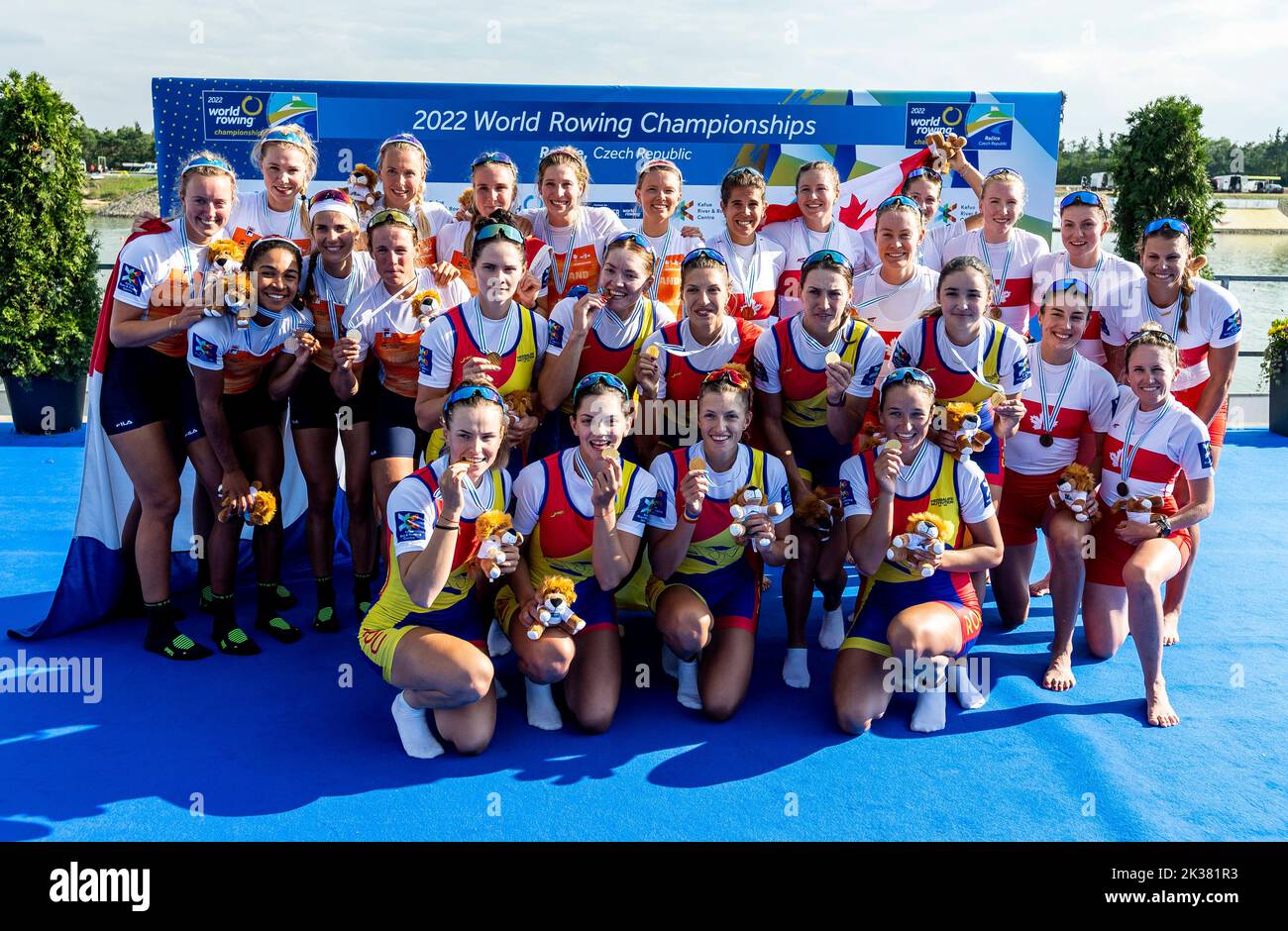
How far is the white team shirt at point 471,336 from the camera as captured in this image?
4.52 m

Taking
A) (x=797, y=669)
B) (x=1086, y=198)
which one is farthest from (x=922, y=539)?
(x=1086, y=198)

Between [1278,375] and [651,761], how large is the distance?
859cm

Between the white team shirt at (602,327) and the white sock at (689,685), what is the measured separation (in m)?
1.50

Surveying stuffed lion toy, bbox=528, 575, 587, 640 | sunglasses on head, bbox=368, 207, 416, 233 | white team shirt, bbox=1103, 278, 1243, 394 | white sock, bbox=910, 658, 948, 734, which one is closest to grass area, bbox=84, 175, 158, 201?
sunglasses on head, bbox=368, 207, 416, 233

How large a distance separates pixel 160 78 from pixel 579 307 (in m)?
6.94

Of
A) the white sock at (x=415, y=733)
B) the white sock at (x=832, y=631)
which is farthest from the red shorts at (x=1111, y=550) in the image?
the white sock at (x=415, y=733)

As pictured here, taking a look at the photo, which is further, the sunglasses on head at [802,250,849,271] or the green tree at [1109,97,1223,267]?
the green tree at [1109,97,1223,267]

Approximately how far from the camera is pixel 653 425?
4781mm

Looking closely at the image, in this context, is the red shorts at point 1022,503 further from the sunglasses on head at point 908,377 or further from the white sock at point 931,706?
the white sock at point 931,706

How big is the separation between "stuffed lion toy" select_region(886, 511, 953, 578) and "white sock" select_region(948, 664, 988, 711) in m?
0.55

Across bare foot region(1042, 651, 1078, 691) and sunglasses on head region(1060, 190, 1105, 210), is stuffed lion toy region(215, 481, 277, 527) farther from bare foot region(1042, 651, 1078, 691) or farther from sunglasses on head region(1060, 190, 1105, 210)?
sunglasses on head region(1060, 190, 1105, 210)

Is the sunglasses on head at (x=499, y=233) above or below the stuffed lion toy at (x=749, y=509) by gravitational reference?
above

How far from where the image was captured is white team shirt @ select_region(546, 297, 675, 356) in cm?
462

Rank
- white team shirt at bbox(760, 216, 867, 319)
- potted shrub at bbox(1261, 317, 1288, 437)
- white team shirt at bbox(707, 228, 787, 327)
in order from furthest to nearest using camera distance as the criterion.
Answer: potted shrub at bbox(1261, 317, 1288, 437) < white team shirt at bbox(760, 216, 867, 319) < white team shirt at bbox(707, 228, 787, 327)
